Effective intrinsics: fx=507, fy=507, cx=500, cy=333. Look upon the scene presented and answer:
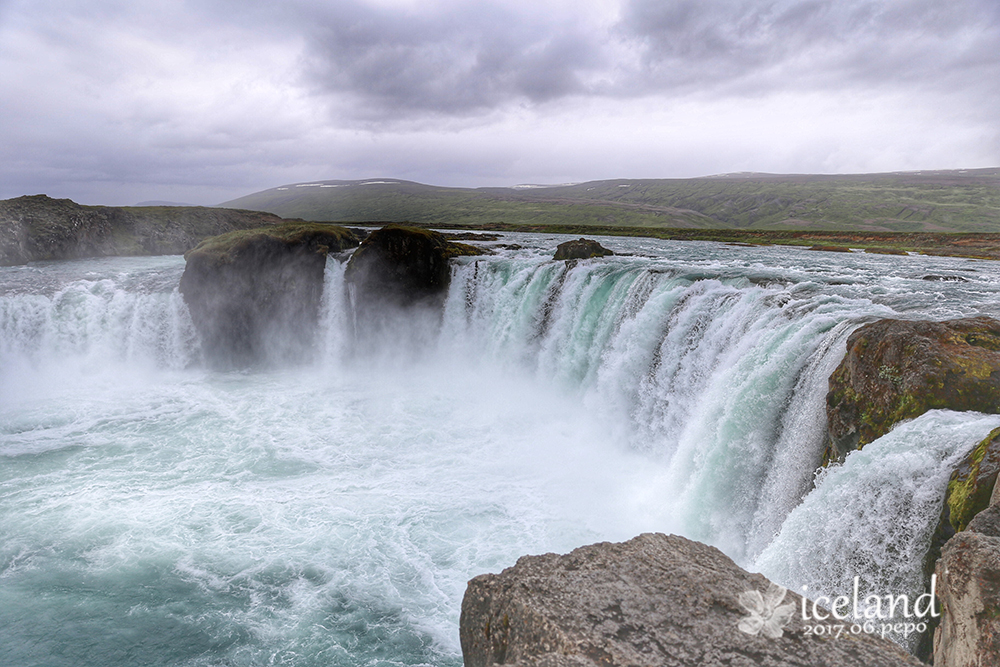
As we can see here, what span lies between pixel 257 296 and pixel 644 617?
29.0 metres

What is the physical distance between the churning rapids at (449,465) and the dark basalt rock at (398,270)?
1.48 meters

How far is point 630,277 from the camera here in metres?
19.7

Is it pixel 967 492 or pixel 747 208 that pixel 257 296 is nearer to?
pixel 967 492

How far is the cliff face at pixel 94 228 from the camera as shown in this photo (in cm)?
4269

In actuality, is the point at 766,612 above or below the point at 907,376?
below

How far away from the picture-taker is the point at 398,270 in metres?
27.0

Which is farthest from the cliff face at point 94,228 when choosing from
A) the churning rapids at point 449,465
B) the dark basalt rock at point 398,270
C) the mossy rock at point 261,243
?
the dark basalt rock at point 398,270

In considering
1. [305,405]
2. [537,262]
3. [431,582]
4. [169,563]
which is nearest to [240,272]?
Answer: [305,405]

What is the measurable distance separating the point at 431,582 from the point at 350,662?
2.40m

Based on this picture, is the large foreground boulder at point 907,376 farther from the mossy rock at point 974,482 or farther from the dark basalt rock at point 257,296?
the dark basalt rock at point 257,296

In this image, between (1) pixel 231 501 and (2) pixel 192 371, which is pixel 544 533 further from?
(2) pixel 192 371

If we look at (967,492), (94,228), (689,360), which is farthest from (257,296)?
(94,228)

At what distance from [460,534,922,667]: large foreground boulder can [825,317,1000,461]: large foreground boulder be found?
512 centimetres

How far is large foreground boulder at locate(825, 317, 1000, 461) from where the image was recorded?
24.9ft
